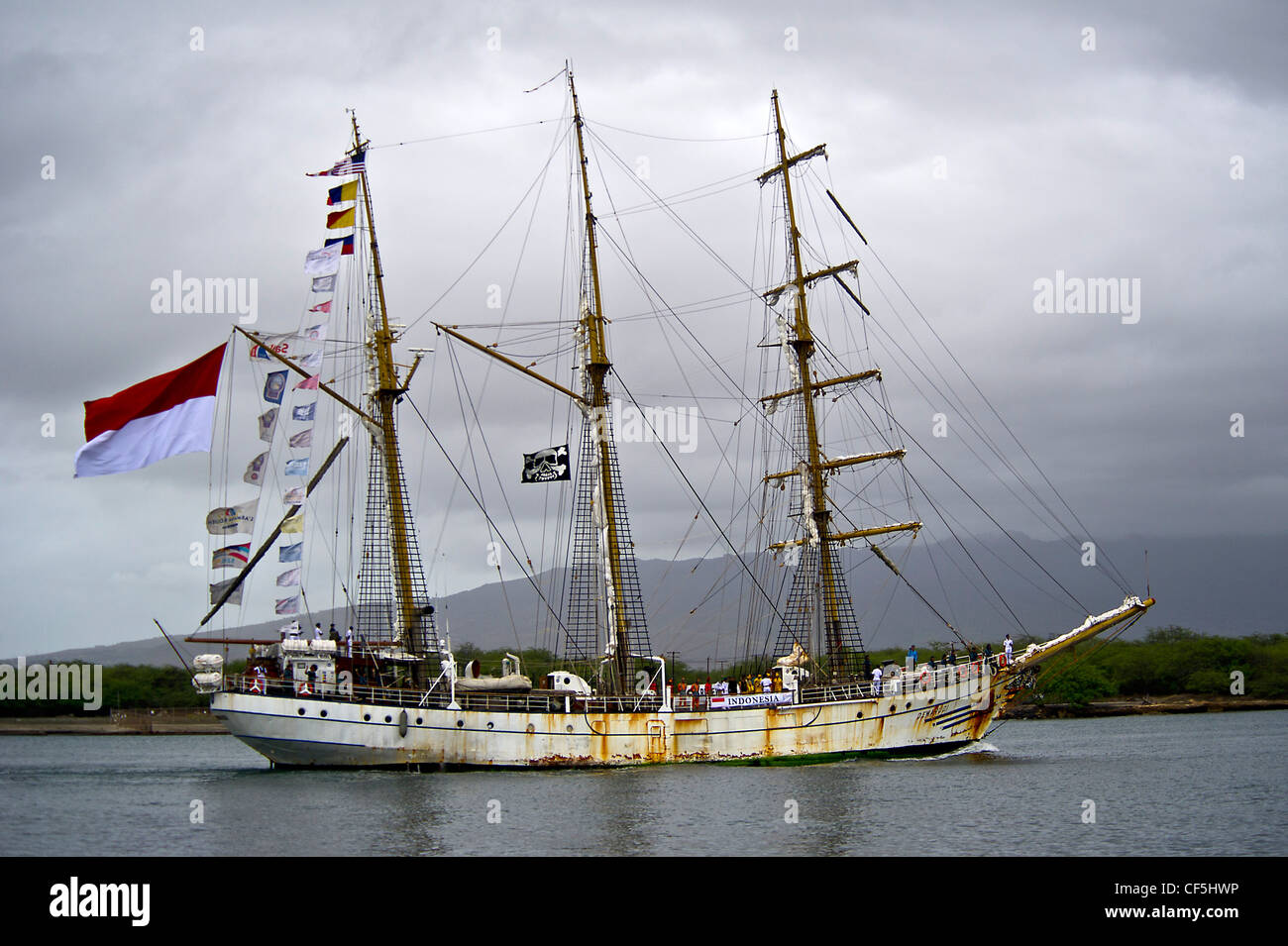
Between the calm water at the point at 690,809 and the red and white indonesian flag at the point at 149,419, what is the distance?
1187cm

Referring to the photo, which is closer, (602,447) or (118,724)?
(602,447)

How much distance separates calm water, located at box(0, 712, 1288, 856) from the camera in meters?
31.7

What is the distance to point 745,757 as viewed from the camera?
5291 centimetres

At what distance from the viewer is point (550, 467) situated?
53406 millimetres

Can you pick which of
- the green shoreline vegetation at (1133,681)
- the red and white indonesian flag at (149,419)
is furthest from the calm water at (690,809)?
the green shoreline vegetation at (1133,681)

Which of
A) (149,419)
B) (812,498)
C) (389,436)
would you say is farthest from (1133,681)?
(149,419)

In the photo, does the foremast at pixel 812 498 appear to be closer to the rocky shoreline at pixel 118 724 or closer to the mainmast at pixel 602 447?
the mainmast at pixel 602 447

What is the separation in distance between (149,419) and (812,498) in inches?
1280

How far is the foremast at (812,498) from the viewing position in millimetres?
60312

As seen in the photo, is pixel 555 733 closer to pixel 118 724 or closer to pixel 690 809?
pixel 690 809
